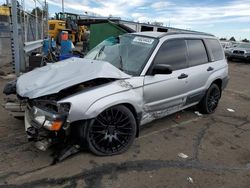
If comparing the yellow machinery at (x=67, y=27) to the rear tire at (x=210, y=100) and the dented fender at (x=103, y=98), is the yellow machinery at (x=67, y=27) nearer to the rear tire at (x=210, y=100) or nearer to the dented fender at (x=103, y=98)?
the rear tire at (x=210, y=100)

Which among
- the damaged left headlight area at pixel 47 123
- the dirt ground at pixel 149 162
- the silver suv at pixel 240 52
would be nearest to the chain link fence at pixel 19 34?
the dirt ground at pixel 149 162

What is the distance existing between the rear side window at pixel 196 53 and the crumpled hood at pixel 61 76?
186 centimetres

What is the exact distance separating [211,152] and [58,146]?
2.40 m

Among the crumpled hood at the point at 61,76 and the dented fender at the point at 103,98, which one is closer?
the dented fender at the point at 103,98

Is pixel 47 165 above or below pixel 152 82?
below

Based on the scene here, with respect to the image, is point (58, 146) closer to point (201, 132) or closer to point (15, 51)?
point (201, 132)

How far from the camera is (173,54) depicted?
15.9 feet

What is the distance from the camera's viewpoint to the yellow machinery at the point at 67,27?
23.8 m

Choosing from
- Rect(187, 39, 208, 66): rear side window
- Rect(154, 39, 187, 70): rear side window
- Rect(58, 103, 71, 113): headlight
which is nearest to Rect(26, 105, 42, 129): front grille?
Rect(58, 103, 71, 113): headlight

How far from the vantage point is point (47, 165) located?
3527mm

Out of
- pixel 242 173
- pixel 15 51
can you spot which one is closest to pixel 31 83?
pixel 242 173

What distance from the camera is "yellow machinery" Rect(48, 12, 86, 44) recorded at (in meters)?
23.8

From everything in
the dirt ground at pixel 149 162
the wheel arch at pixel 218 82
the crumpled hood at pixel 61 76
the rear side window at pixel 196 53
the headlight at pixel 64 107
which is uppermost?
the rear side window at pixel 196 53

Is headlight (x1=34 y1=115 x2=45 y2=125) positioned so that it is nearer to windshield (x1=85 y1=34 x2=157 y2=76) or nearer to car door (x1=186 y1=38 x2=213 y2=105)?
windshield (x1=85 y1=34 x2=157 y2=76)
